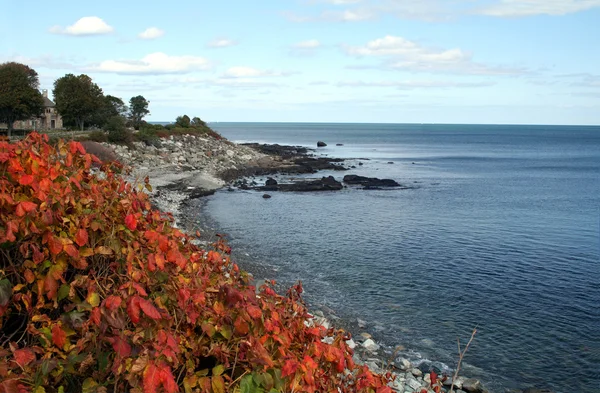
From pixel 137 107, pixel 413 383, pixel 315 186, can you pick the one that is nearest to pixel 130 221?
pixel 413 383

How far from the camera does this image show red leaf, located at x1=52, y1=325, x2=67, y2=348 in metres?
3.86

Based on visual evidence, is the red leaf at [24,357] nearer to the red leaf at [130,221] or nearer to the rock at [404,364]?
the red leaf at [130,221]

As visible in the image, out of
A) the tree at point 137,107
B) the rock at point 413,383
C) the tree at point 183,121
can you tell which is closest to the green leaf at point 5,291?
the rock at point 413,383

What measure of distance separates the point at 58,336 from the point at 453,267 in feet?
63.9

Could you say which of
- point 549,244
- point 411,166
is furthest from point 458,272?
point 411,166

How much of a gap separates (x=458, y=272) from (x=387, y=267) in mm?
2779

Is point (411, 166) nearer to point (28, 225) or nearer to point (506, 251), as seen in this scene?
point (506, 251)

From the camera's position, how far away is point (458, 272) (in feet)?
68.4

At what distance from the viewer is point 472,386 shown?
1167 cm

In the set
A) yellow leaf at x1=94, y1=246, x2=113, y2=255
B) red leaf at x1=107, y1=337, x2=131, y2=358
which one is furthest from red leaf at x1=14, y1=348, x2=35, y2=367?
yellow leaf at x1=94, y1=246, x2=113, y2=255

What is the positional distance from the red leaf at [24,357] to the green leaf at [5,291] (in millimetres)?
443

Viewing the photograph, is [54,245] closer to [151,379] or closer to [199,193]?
[151,379]

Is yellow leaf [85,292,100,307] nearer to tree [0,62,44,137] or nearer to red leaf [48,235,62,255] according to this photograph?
red leaf [48,235,62,255]

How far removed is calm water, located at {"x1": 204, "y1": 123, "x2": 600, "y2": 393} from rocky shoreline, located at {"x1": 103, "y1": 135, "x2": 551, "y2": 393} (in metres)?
1.08
